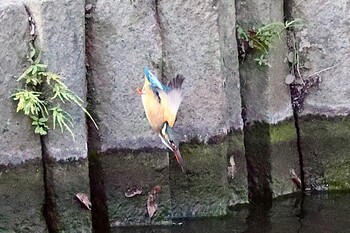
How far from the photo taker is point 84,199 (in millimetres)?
4391

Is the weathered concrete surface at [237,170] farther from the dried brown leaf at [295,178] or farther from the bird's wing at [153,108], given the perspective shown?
the bird's wing at [153,108]

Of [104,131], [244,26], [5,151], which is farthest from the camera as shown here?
[244,26]

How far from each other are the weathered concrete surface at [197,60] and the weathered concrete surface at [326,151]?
2.49 ft

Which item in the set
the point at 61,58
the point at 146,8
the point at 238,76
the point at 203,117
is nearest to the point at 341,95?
the point at 238,76

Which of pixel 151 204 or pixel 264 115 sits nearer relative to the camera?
pixel 151 204

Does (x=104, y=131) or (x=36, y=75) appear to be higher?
(x=36, y=75)

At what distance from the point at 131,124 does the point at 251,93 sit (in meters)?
1.02

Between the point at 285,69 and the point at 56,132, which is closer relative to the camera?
the point at 56,132

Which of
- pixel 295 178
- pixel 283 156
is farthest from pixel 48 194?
pixel 295 178

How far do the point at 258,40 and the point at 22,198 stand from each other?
1854 millimetres

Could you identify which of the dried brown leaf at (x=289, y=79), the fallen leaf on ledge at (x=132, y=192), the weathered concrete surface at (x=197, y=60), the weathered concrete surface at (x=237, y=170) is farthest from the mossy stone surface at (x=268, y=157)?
the fallen leaf on ledge at (x=132, y=192)

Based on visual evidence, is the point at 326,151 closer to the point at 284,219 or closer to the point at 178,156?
the point at 284,219

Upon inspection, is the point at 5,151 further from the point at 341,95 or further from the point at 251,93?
the point at 341,95

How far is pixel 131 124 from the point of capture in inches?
181
